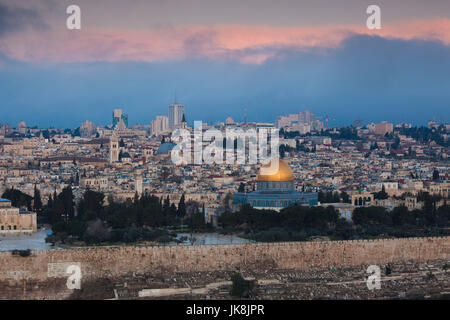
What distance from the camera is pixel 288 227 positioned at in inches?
1453

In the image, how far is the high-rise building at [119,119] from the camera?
12022 cm

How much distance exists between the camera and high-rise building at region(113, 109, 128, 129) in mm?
120225

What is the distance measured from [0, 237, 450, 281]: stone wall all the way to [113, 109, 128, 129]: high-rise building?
287ft

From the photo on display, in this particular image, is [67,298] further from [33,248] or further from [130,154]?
[130,154]

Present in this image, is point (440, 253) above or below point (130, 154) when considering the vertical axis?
below

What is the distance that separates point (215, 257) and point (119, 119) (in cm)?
9389

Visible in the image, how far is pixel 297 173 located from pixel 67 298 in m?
36.6

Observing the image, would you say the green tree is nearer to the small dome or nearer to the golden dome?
the golden dome

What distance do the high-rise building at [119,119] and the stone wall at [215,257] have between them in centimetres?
8745

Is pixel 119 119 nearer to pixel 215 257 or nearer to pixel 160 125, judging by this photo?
pixel 160 125

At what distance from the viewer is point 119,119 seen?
12456cm
